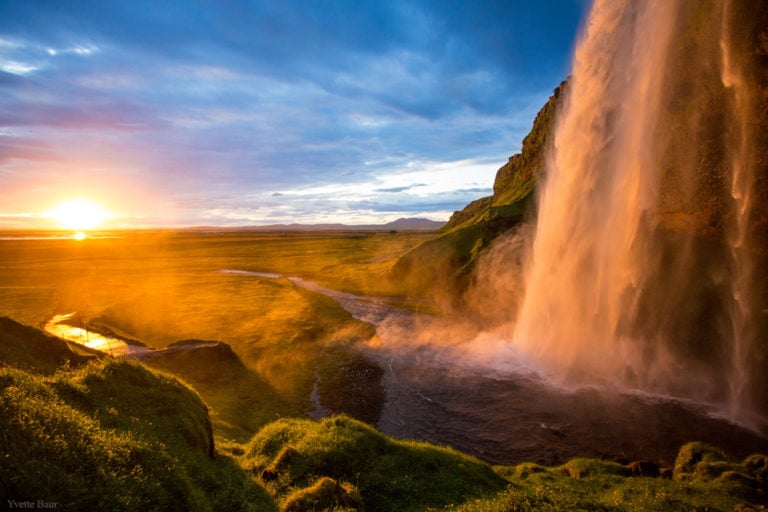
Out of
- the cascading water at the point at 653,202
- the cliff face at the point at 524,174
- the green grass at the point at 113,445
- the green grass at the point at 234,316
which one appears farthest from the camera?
the cliff face at the point at 524,174

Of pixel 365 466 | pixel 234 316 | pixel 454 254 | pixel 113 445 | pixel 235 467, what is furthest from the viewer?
pixel 454 254

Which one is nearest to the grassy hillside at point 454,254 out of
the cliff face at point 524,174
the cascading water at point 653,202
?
the cliff face at point 524,174

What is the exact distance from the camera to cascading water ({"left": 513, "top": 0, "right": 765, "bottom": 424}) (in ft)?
123

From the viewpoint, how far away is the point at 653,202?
151ft

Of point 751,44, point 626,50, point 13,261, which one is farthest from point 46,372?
point 13,261

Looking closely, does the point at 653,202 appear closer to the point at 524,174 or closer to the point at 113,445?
the point at 113,445

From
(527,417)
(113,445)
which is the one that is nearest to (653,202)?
(527,417)

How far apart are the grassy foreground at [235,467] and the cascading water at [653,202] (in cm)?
1838

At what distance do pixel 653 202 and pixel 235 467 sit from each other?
168 ft

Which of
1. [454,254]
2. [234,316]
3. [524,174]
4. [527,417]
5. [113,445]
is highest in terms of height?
[524,174]

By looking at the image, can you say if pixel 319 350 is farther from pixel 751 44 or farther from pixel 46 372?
pixel 751 44

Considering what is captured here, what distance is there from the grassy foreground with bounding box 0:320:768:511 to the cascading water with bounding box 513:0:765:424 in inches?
723

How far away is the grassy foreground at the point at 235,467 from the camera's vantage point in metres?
8.46

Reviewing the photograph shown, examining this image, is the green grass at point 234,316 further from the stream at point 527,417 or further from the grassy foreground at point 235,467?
the grassy foreground at point 235,467
